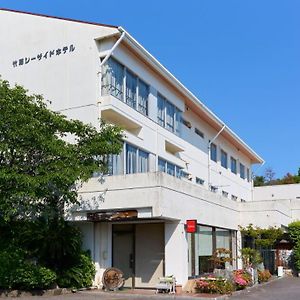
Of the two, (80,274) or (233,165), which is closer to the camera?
(80,274)

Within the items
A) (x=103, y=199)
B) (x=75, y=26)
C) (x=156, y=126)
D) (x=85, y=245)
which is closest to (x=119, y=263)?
(x=85, y=245)

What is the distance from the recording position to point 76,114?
20688mm

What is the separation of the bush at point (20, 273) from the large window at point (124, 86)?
774 centimetres

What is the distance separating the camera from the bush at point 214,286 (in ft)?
58.4

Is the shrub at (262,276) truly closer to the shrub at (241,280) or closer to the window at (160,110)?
the shrub at (241,280)

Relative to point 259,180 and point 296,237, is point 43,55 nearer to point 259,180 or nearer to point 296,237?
point 296,237

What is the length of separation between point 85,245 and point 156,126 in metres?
8.00

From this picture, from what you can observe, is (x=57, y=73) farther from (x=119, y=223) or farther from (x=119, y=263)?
(x=119, y=263)

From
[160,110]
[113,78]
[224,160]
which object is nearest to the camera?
[113,78]

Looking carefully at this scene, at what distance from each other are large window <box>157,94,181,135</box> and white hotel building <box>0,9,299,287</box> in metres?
0.06

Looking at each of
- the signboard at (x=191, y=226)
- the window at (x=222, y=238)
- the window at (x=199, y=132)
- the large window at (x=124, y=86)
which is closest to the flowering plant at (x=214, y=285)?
the signboard at (x=191, y=226)

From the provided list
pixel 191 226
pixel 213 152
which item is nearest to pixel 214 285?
pixel 191 226

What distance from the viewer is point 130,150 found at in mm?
22188

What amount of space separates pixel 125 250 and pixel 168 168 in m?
7.70
